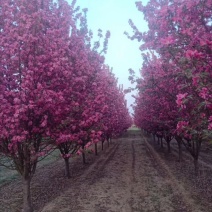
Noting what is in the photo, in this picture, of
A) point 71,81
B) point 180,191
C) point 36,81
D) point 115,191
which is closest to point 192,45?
point 71,81

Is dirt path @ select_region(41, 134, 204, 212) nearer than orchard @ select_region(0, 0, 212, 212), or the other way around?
orchard @ select_region(0, 0, 212, 212)

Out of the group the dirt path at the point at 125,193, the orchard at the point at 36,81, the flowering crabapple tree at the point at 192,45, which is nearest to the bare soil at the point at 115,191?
the dirt path at the point at 125,193

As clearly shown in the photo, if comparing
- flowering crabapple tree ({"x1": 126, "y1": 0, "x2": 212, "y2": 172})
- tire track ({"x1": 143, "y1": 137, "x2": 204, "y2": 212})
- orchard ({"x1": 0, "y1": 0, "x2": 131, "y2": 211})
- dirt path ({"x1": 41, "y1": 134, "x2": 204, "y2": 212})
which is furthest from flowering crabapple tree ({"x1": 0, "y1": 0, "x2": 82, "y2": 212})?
tire track ({"x1": 143, "y1": 137, "x2": 204, "y2": 212})

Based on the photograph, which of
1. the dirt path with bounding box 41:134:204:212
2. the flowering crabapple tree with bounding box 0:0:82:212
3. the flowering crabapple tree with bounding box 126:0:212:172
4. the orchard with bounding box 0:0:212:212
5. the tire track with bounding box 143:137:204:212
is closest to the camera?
the flowering crabapple tree with bounding box 126:0:212:172

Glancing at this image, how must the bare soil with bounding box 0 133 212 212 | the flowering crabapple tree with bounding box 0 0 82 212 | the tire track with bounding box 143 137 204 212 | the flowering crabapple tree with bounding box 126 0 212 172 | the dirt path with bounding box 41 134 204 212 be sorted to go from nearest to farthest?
the flowering crabapple tree with bounding box 126 0 212 172 < the flowering crabapple tree with bounding box 0 0 82 212 < the tire track with bounding box 143 137 204 212 < the dirt path with bounding box 41 134 204 212 < the bare soil with bounding box 0 133 212 212

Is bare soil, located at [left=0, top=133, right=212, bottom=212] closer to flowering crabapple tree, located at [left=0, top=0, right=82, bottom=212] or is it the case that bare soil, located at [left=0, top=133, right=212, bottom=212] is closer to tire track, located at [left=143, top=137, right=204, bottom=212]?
tire track, located at [left=143, top=137, right=204, bottom=212]

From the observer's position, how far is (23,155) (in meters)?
10.9

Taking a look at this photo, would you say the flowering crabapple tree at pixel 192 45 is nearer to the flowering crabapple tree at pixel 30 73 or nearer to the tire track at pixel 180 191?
the flowering crabapple tree at pixel 30 73

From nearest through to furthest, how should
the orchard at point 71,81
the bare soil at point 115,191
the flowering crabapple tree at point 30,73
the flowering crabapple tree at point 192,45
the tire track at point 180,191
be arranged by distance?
the flowering crabapple tree at point 192,45 → the orchard at point 71,81 → the flowering crabapple tree at point 30,73 → the tire track at point 180,191 → the bare soil at point 115,191

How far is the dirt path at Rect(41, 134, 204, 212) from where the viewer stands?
39.1 feet

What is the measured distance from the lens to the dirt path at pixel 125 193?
11.9 metres

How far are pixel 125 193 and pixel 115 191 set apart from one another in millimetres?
767

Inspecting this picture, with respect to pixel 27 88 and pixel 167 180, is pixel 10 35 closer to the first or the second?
pixel 27 88

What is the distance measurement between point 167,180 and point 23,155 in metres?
10.1
